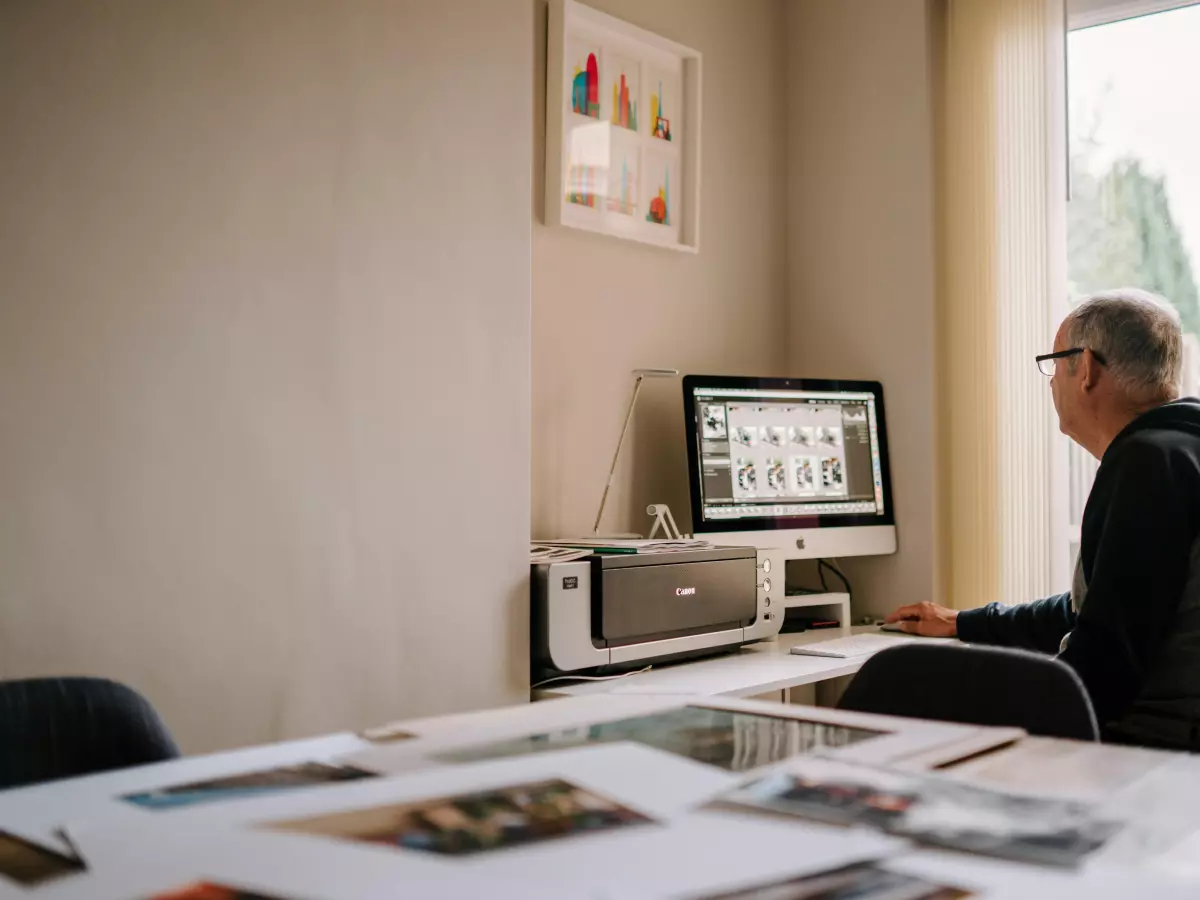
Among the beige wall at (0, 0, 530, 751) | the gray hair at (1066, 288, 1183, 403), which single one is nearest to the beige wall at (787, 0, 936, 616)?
the gray hair at (1066, 288, 1183, 403)

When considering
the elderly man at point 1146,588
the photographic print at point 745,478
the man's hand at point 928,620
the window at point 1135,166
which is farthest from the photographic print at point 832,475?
the elderly man at point 1146,588

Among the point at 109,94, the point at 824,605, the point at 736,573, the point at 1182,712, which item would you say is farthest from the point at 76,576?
the point at 824,605

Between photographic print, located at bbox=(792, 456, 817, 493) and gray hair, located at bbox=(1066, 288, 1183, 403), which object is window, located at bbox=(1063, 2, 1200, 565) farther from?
gray hair, located at bbox=(1066, 288, 1183, 403)

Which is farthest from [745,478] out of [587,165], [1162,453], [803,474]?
[1162,453]

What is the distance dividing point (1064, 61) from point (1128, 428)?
1.51m

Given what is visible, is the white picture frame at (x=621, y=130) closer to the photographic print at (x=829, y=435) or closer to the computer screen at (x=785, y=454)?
the computer screen at (x=785, y=454)

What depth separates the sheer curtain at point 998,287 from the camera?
9.79 ft

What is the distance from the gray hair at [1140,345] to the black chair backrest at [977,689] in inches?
31.0

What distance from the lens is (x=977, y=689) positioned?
1.43m

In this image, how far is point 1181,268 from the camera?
115 inches

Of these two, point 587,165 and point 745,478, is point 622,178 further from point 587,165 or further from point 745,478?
point 745,478

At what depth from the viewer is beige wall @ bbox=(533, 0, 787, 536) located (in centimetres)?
270

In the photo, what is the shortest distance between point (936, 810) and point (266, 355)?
1149 mm

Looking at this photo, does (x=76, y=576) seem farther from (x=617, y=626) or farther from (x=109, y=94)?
(x=617, y=626)
